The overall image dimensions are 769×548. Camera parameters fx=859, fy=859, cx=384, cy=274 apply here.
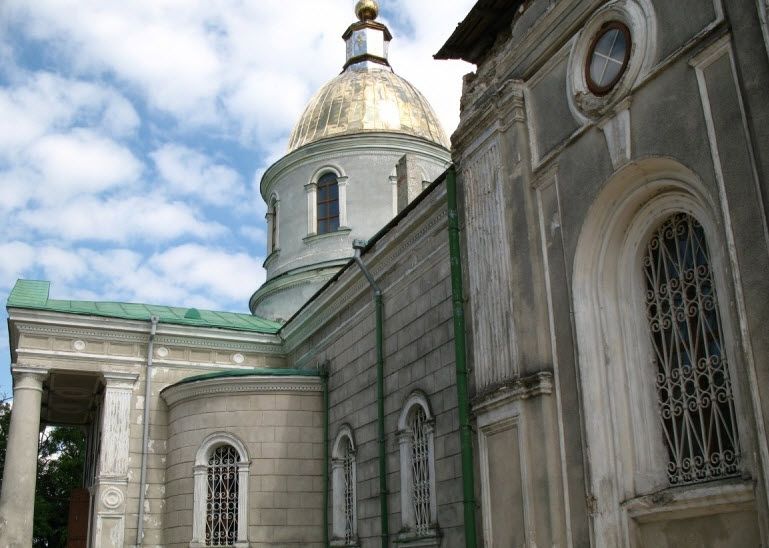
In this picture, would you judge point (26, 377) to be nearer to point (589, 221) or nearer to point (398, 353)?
point (398, 353)

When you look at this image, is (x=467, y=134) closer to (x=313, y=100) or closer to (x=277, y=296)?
(x=277, y=296)

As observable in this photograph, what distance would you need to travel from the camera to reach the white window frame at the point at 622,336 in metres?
6.95

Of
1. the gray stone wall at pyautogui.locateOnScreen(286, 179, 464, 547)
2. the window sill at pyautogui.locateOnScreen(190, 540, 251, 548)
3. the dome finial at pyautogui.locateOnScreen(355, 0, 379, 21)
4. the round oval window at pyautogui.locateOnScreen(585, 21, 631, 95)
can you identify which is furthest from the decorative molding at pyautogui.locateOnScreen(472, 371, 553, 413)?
the dome finial at pyautogui.locateOnScreen(355, 0, 379, 21)

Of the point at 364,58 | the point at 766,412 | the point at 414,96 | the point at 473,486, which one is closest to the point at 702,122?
the point at 766,412

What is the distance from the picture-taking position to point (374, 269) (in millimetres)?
13945

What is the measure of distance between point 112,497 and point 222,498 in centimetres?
247

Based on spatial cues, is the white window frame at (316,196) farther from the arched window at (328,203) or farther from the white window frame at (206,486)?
the white window frame at (206,486)

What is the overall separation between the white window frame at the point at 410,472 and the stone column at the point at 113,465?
7249 millimetres

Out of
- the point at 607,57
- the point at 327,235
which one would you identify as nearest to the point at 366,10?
the point at 327,235

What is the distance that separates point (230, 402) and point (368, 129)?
878 cm

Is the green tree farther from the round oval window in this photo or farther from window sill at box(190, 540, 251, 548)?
the round oval window

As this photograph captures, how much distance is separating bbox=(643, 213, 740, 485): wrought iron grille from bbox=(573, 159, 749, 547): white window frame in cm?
10

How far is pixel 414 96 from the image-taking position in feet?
77.4

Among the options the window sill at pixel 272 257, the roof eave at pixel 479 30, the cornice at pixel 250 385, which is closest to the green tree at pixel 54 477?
the window sill at pixel 272 257
